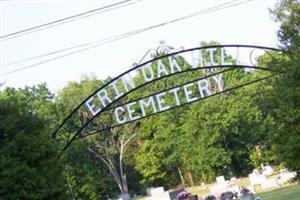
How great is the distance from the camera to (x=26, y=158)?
13.8 meters

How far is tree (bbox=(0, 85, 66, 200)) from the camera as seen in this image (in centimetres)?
1311

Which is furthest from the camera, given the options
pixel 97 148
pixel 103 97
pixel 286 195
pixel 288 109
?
pixel 97 148

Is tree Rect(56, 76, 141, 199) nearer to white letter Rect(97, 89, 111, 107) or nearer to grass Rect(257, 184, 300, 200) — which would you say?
grass Rect(257, 184, 300, 200)

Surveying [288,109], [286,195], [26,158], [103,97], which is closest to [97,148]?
[286,195]

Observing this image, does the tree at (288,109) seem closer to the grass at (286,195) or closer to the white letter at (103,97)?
the white letter at (103,97)

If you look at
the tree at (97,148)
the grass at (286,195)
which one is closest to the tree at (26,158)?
the grass at (286,195)

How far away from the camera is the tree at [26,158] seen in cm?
1311

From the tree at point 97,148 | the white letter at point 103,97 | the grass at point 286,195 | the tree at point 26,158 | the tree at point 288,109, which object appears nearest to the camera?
the tree at point 26,158

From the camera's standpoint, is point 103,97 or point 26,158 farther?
point 103,97

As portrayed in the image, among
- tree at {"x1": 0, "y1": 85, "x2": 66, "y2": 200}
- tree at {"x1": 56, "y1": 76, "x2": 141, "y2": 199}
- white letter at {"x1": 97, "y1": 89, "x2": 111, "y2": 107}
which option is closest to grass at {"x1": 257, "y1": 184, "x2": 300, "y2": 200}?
white letter at {"x1": 97, "y1": 89, "x2": 111, "y2": 107}

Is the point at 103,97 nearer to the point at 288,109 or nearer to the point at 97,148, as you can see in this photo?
the point at 288,109

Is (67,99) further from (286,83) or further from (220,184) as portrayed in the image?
(286,83)

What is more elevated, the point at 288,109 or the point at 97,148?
the point at 97,148

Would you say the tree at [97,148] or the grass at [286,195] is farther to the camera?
the tree at [97,148]
